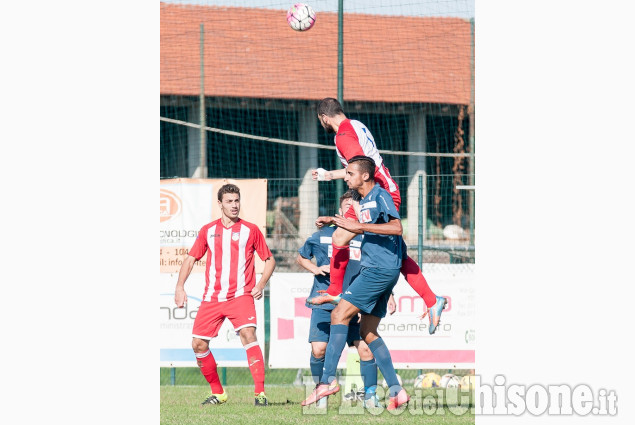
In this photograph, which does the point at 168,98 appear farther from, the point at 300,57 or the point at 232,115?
the point at 300,57

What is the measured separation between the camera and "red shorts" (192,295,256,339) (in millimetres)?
9648

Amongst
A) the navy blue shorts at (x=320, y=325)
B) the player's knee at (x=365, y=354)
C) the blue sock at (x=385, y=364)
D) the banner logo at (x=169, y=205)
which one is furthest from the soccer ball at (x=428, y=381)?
the banner logo at (x=169, y=205)

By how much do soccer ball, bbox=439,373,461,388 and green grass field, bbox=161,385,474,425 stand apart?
1.41 ft

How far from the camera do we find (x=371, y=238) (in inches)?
307

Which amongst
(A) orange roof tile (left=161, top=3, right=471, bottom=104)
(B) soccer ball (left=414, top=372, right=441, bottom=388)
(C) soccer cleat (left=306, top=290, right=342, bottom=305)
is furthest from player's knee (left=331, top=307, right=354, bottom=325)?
(A) orange roof tile (left=161, top=3, right=471, bottom=104)

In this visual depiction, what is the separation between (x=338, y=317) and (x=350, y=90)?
46.5 ft

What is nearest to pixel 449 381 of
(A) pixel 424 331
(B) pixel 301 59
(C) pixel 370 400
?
(A) pixel 424 331

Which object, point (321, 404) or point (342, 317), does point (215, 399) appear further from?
point (342, 317)

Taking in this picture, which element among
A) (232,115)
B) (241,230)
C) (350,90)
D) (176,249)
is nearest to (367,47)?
(350,90)

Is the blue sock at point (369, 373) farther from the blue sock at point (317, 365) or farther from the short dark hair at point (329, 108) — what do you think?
the short dark hair at point (329, 108)

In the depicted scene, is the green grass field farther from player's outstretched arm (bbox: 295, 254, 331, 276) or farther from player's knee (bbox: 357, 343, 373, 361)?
player's outstretched arm (bbox: 295, 254, 331, 276)

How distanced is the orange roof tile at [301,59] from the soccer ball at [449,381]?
9319 mm

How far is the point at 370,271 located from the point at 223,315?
2.62 m

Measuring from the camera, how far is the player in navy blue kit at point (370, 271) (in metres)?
7.47
